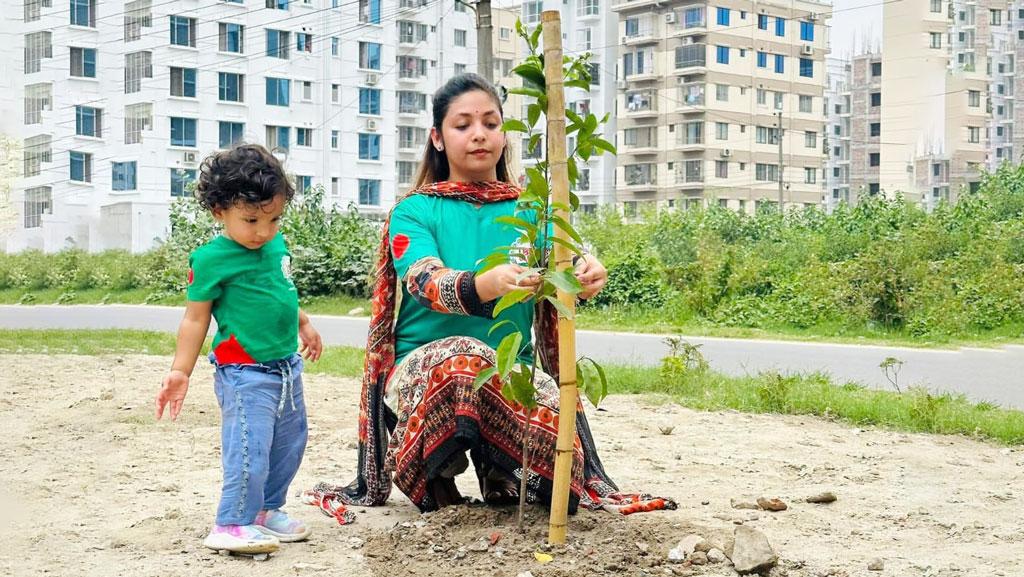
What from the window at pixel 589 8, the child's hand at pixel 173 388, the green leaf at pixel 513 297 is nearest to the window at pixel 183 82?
the window at pixel 589 8

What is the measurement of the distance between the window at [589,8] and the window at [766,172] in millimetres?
10698

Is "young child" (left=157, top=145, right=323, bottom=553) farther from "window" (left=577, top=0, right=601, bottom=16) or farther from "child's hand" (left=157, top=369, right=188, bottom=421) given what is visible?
"window" (left=577, top=0, right=601, bottom=16)

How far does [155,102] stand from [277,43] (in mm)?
6137

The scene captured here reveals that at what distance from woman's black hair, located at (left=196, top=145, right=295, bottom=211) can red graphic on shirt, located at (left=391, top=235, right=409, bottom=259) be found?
1.31 ft

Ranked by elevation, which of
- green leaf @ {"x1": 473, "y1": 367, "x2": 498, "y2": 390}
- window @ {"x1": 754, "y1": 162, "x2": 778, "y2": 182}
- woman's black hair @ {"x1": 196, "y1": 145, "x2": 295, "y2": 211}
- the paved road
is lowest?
the paved road

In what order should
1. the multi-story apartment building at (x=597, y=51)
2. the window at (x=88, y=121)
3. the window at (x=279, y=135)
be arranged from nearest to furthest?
the window at (x=88, y=121) → the window at (x=279, y=135) → the multi-story apartment building at (x=597, y=51)

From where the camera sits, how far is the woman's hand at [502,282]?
9.93 ft

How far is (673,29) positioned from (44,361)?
44.9 metres

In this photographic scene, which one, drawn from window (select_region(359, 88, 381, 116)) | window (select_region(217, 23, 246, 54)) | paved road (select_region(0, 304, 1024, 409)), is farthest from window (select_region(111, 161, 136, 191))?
paved road (select_region(0, 304, 1024, 409))

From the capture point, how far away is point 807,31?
52.3m

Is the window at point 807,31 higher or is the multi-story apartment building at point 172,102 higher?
the window at point 807,31

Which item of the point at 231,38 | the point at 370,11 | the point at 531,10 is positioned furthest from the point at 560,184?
the point at 531,10

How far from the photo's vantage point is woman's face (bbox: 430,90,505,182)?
375 cm

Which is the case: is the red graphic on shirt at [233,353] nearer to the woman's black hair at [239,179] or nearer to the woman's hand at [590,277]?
the woman's black hair at [239,179]
